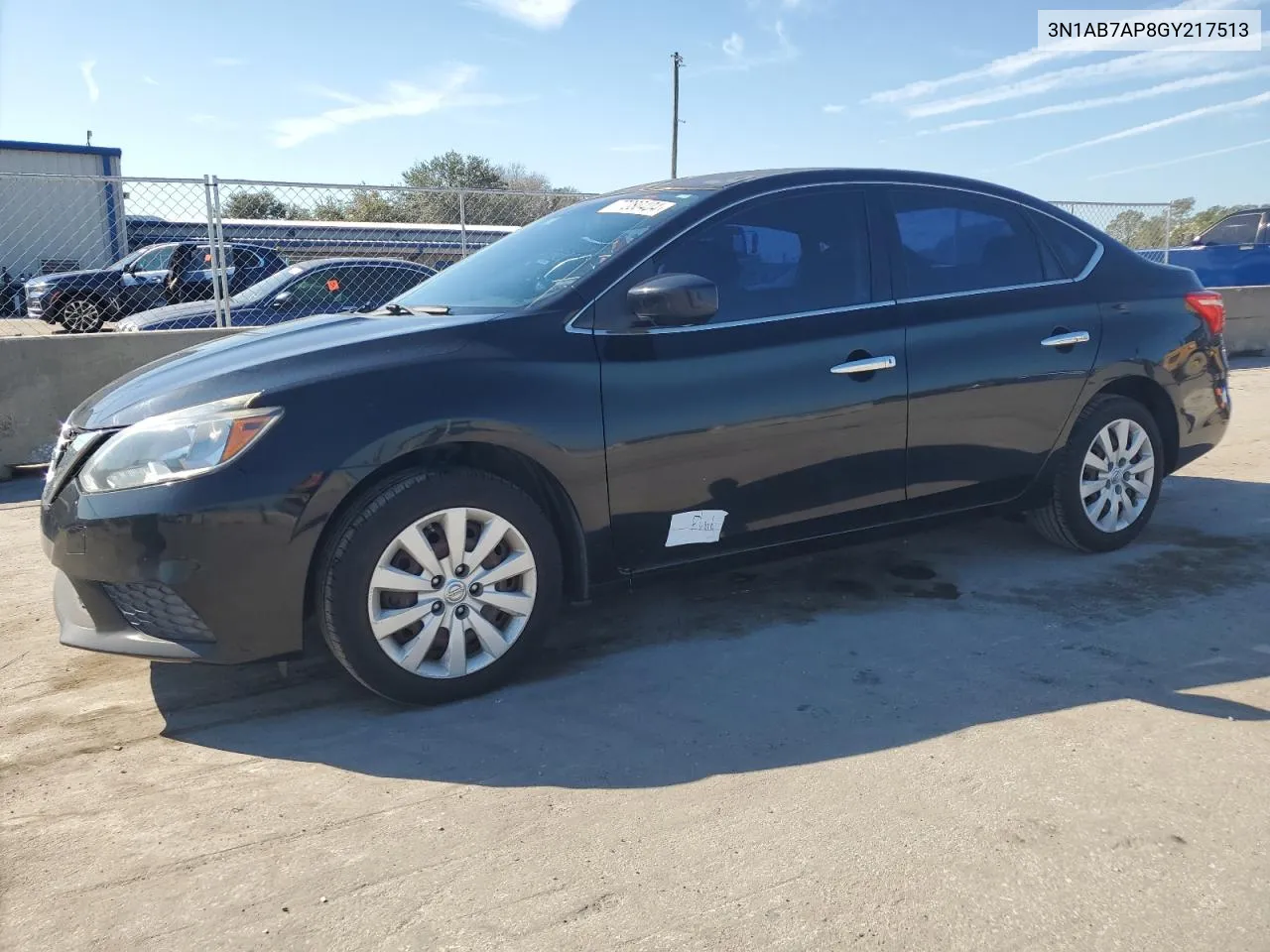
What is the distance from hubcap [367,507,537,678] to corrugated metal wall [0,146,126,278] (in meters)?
6.16

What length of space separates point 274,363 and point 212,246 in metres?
5.84

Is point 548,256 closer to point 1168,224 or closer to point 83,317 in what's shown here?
point 83,317

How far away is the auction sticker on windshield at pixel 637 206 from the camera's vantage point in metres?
3.92

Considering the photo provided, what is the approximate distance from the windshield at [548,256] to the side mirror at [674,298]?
0.87 feet

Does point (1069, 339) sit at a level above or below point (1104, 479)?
above

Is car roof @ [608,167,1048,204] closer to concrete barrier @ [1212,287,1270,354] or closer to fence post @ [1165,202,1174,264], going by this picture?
concrete barrier @ [1212,287,1270,354]

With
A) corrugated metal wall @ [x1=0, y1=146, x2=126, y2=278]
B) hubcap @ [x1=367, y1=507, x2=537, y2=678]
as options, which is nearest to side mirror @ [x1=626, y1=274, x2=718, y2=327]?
hubcap @ [x1=367, y1=507, x2=537, y2=678]

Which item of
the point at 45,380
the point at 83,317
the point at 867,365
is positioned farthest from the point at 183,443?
the point at 83,317

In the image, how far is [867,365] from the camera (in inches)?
155

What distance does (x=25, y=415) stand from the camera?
724 centimetres

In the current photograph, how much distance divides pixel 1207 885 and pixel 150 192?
8298 mm

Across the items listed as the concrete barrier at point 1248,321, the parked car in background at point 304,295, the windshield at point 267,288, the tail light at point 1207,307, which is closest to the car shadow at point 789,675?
the tail light at point 1207,307

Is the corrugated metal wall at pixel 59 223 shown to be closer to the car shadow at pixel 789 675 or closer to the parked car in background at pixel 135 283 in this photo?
the parked car in background at pixel 135 283

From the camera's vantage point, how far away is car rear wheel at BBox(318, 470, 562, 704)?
3.11 m
